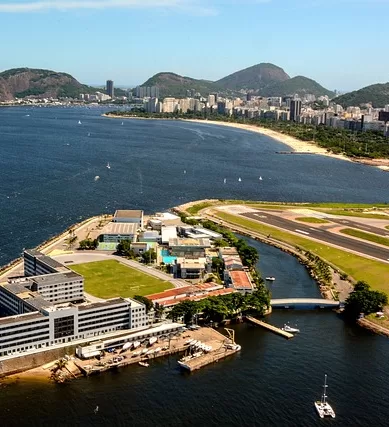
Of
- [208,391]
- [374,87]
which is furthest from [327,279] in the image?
[374,87]

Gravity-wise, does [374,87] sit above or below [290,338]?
above

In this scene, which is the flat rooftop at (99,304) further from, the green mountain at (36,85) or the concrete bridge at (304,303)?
the green mountain at (36,85)

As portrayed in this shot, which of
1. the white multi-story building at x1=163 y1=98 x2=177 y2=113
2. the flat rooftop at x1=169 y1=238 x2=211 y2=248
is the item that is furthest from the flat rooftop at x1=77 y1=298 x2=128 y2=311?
the white multi-story building at x1=163 y1=98 x2=177 y2=113

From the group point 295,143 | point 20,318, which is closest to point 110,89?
point 295,143

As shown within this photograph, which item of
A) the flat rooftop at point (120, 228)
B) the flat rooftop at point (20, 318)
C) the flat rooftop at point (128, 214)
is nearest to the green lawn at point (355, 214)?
the flat rooftop at point (128, 214)

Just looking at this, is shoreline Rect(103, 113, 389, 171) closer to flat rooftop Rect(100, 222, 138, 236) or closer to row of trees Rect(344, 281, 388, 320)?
flat rooftop Rect(100, 222, 138, 236)

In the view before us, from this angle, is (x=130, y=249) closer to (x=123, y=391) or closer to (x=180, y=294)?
(x=180, y=294)
